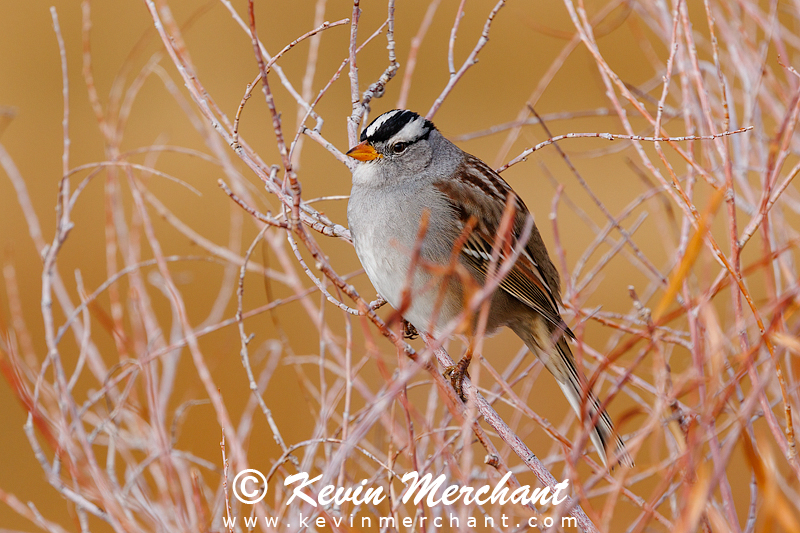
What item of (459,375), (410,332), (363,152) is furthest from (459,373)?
(363,152)

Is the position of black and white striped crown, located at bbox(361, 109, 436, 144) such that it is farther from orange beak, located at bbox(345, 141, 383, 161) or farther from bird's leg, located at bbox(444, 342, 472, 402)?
bird's leg, located at bbox(444, 342, 472, 402)

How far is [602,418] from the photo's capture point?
1.80 metres

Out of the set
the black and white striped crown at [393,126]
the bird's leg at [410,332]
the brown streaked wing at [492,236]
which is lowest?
the bird's leg at [410,332]

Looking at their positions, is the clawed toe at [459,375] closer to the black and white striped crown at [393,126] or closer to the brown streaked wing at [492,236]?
the brown streaked wing at [492,236]

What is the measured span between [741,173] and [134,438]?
1559 mm

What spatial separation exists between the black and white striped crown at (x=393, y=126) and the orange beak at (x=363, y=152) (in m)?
0.03

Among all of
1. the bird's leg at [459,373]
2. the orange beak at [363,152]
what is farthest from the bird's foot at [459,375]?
the orange beak at [363,152]

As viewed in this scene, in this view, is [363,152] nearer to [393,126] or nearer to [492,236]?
[393,126]

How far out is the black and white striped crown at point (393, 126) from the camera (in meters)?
1.91

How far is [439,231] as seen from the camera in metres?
1.89

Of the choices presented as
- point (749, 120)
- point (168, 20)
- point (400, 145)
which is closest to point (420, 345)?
point (400, 145)

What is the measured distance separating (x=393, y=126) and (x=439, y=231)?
11.8 inches

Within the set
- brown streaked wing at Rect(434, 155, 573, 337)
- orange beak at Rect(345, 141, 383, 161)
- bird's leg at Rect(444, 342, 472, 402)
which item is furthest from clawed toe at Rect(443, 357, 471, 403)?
orange beak at Rect(345, 141, 383, 161)

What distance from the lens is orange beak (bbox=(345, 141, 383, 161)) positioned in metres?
1.86
